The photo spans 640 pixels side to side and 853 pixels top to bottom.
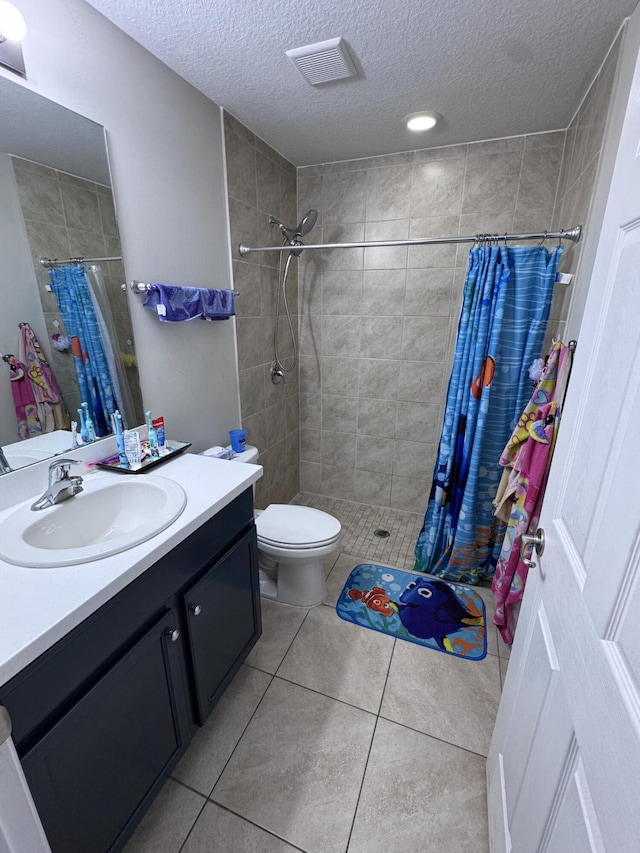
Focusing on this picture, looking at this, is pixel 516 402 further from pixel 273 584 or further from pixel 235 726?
pixel 235 726

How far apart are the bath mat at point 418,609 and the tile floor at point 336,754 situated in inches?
2.3

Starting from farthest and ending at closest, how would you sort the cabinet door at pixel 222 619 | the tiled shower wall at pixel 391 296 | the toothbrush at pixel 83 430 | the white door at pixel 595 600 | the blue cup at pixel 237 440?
the tiled shower wall at pixel 391 296
the blue cup at pixel 237 440
the toothbrush at pixel 83 430
the cabinet door at pixel 222 619
the white door at pixel 595 600

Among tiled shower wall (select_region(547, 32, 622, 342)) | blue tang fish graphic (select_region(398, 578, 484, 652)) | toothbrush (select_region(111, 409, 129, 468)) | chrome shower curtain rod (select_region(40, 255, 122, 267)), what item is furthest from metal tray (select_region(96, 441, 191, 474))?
tiled shower wall (select_region(547, 32, 622, 342))

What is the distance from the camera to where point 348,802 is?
121 centimetres

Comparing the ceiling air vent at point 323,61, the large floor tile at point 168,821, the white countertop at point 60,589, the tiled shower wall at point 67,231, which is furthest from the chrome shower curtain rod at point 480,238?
the large floor tile at point 168,821

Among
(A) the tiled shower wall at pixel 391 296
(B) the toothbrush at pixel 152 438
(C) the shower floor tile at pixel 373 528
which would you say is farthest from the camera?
(C) the shower floor tile at pixel 373 528

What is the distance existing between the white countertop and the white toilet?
2.30ft

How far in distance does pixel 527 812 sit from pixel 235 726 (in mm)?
1012

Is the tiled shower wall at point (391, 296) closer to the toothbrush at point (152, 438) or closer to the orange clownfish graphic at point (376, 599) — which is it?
the orange clownfish graphic at point (376, 599)

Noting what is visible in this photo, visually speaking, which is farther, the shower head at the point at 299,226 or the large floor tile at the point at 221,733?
the shower head at the point at 299,226

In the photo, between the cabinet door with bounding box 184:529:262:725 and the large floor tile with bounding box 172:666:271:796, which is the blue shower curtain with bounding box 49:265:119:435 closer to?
the cabinet door with bounding box 184:529:262:725

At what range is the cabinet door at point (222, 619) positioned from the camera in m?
1.19

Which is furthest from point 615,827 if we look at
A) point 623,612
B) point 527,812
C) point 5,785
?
point 5,785

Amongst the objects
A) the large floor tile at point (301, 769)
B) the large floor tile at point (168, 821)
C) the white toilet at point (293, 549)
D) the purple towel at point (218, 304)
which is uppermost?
the purple towel at point (218, 304)
